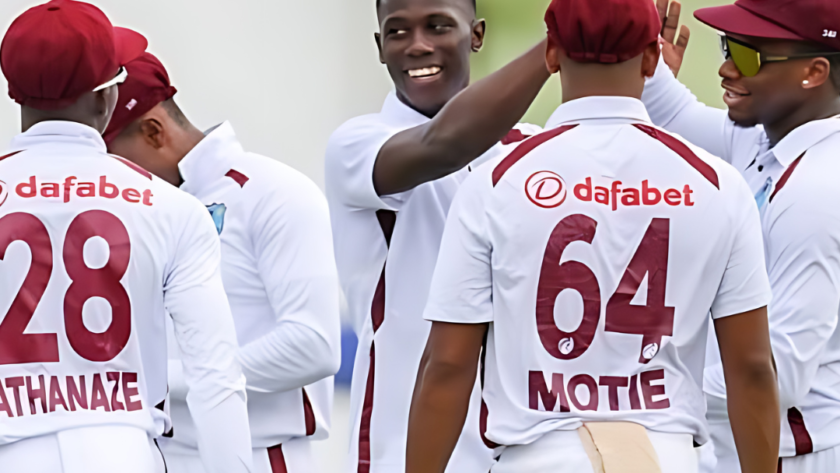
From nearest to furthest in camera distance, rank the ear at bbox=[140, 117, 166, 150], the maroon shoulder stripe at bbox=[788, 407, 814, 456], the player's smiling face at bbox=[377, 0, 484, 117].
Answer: the maroon shoulder stripe at bbox=[788, 407, 814, 456], the player's smiling face at bbox=[377, 0, 484, 117], the ear at bbox=[140, 117, 166, 150]

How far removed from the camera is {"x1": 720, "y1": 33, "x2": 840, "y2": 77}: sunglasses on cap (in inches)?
93.8

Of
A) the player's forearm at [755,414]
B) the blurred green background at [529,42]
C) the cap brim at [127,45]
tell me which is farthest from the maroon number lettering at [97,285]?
the blurred green background at [529,42]

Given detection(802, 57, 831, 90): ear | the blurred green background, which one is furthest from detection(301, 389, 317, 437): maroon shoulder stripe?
the blurred green background

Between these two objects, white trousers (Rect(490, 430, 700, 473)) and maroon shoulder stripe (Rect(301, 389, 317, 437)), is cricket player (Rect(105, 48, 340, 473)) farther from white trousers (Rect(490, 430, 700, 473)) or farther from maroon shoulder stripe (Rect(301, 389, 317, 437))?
white trousers (Rect(490, 430, 700, 473))

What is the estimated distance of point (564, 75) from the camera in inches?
74.4

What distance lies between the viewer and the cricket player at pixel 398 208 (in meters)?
2.23

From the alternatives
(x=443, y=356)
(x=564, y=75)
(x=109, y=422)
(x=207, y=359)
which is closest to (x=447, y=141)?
(x=564, y=75)

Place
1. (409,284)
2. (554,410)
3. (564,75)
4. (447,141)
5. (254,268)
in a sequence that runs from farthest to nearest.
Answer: (254,268), (409,284), (447,141), (564,75), (554,410)

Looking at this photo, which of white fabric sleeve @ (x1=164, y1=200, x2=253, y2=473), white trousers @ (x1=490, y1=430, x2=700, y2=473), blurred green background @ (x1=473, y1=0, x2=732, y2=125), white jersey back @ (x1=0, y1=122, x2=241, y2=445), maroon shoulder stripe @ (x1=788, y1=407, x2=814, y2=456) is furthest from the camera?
blurred green background @ (x1=473, y1=0, x2=732, y2=125)

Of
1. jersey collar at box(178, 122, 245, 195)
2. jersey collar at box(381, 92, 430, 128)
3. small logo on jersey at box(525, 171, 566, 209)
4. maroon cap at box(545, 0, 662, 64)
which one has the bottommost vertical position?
jersey collar at box(178, 122, 245, 195)

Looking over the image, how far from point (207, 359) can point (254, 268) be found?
1.77ft

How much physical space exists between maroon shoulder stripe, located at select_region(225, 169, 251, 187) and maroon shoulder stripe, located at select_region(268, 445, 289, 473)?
583 mm

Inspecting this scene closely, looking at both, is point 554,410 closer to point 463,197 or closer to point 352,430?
point 463,197

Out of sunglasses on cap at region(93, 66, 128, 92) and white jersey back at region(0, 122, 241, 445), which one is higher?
sunglasses on cap at region(93, 66, 128, 92)
